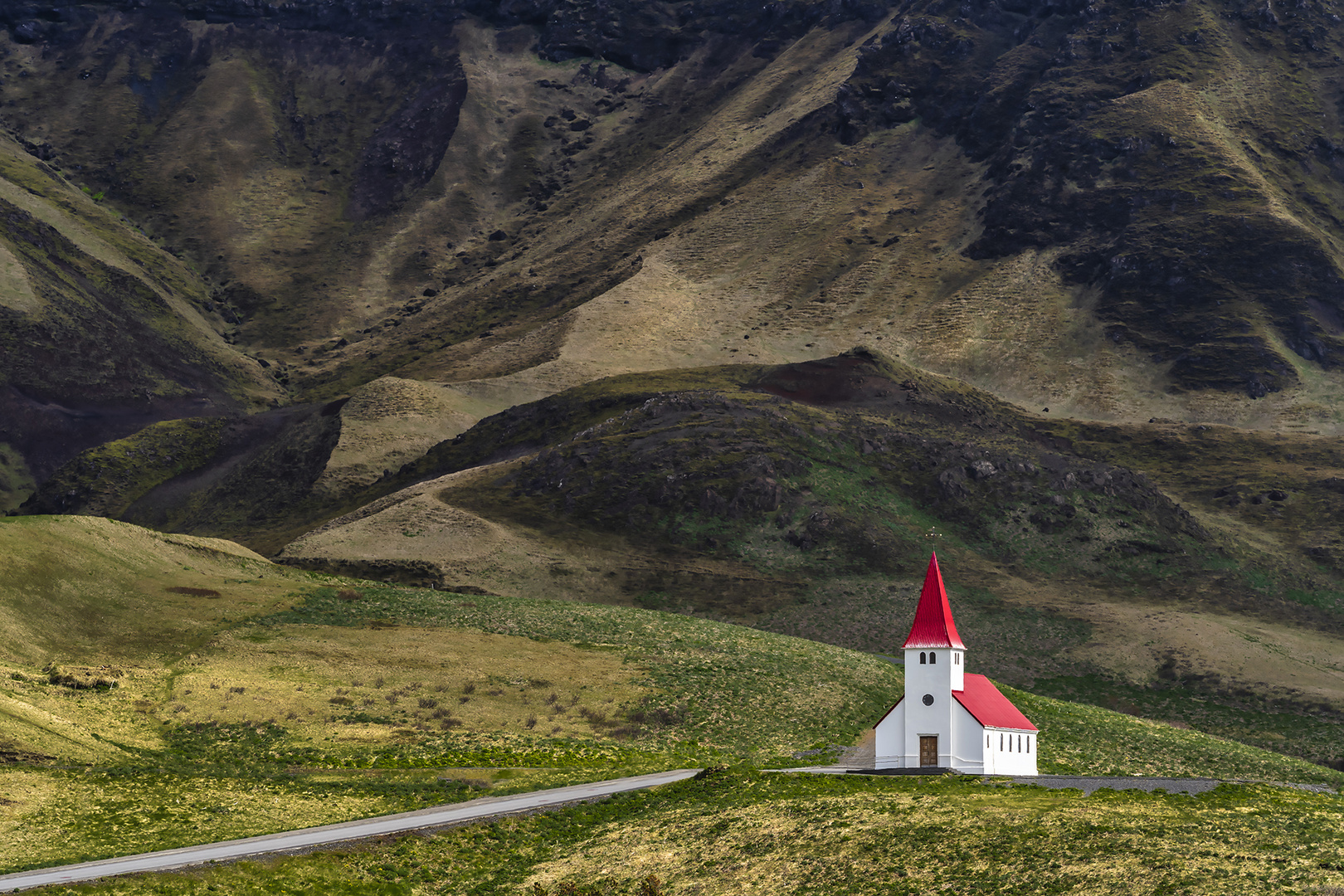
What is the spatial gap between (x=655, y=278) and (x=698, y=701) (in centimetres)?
13194

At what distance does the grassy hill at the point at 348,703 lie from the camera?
43.5 m

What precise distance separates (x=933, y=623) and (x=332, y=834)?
2299 centimetres

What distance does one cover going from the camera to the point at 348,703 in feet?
189

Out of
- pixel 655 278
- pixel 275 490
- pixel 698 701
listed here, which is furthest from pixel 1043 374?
pixel 698 701

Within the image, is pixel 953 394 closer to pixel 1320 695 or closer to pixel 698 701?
pixel 1320 695

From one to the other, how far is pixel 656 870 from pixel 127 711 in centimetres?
2817

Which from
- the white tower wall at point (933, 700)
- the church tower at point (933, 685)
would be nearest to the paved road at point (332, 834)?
the white tower wall at point (933, 700)

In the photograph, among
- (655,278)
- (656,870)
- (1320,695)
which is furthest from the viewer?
(655,278)

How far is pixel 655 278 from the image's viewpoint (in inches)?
7407

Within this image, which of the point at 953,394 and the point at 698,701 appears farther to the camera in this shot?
the point at 953,394

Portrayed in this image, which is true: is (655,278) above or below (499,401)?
above

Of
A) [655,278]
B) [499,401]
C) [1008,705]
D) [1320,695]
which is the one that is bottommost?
[1320,695]

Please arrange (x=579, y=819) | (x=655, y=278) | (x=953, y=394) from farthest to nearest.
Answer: (x=655, y=278) < (x=953, y=394) < (x=579, y=819)

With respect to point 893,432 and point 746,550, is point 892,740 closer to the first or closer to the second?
point 746,550
